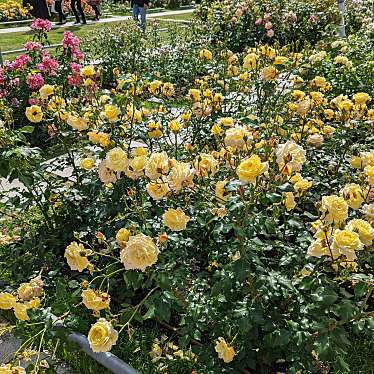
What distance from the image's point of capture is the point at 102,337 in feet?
6.78

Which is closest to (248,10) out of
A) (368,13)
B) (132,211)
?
(368,13)

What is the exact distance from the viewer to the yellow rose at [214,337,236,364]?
2.19 metres

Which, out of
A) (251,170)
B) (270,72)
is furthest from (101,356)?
(270,72)

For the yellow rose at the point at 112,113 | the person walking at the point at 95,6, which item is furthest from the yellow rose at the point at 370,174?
the person walking at the point at 95,6

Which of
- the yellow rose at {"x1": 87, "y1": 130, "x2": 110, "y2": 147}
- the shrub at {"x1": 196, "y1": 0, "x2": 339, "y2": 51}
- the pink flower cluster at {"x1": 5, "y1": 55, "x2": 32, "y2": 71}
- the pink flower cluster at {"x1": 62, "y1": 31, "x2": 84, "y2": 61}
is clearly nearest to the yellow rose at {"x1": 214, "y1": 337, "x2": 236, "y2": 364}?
the yellow rose at {"x1": 87, "y1": 130, "x2": 110, "y2": 147}

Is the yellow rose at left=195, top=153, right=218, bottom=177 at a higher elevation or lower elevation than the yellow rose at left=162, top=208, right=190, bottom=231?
higher

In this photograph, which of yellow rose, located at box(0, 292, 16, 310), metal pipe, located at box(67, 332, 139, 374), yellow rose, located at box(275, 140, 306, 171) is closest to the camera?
yellow rose, located at box(275, 140, 306, 171)

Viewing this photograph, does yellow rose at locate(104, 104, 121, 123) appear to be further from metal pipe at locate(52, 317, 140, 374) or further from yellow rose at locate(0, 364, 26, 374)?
yellow rose at locate(0, 364, 26, 374)

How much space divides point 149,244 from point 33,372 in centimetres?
81

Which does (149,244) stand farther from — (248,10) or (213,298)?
(248,10)

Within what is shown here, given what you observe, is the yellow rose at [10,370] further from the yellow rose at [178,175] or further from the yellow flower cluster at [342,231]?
the yellow flower cluster at [342,231]

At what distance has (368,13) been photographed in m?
9.63

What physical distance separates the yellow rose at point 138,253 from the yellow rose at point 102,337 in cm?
25

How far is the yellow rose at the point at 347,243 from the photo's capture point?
5.90 ft
